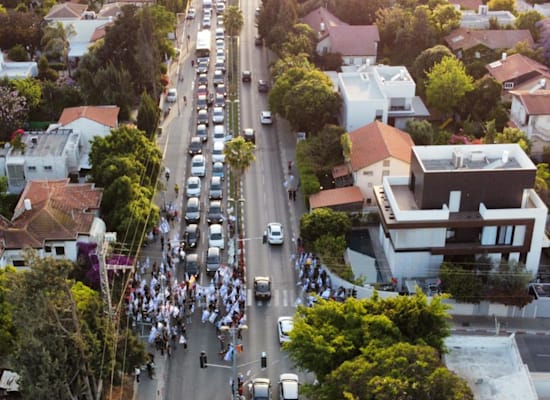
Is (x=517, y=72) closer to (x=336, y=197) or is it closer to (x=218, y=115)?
(x=336, y=197)

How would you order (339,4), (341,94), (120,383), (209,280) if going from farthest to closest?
(339,4) → (341,94) → (209,280) → (120,383)

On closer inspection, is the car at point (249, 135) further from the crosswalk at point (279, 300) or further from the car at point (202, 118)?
the crosswalk at point (279, 300)

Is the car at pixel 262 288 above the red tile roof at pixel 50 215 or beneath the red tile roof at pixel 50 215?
beneath

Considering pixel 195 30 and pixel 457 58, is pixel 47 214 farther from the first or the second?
pixel 195 30

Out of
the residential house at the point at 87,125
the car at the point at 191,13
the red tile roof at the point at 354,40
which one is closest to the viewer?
the residential house at the point at 87,125

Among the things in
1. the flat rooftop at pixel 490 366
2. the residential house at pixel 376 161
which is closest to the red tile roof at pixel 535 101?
the residential house at pixel 376 161

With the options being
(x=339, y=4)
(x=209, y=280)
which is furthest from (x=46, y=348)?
(x=339, y=4)
